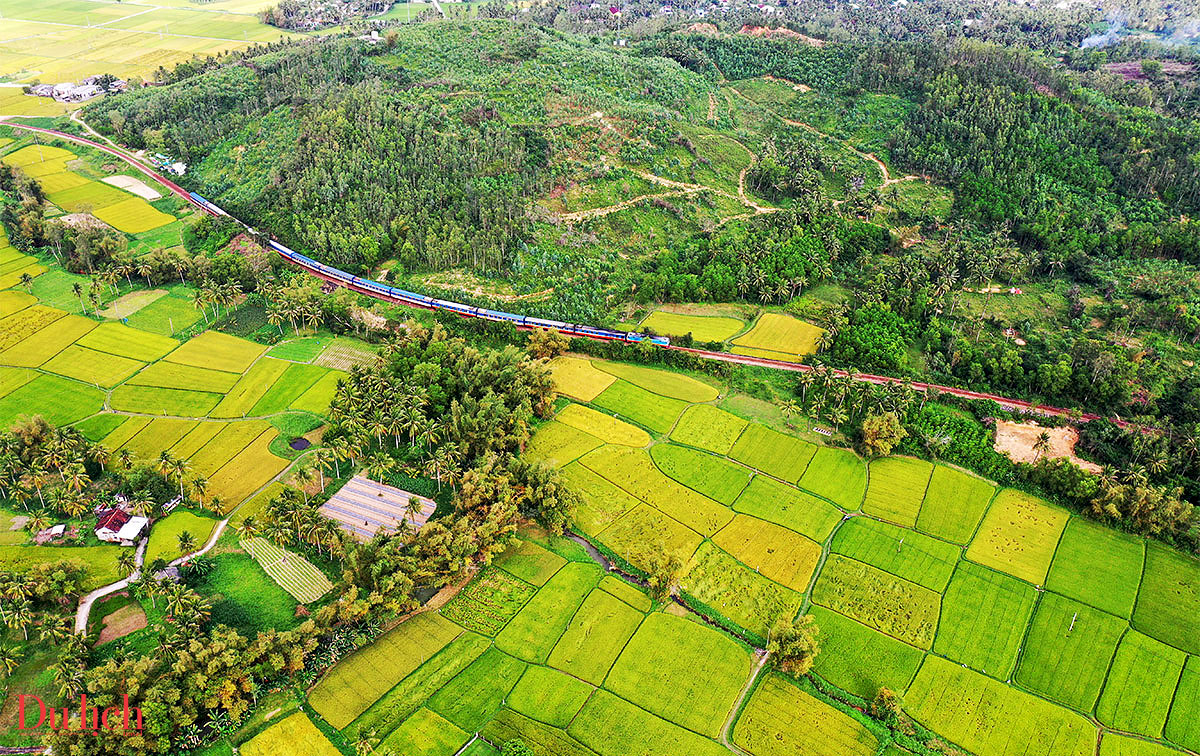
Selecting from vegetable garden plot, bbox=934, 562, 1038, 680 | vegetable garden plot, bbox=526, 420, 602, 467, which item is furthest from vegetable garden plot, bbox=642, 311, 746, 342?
vegetable garden plot, bbox=934, 562, 1038, 680

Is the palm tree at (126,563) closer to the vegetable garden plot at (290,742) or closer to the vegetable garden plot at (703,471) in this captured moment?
the vegetable garden plot at (290,742)

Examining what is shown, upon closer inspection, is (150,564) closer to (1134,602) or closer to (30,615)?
(30,615)

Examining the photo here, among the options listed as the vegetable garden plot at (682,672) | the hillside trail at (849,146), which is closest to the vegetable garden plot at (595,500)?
the vegetable garden plot at (682,672)

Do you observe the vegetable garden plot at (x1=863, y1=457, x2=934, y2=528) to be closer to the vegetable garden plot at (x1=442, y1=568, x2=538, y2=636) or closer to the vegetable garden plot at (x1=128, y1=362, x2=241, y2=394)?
the vegetable garden plot at (x1=442, y1=568, x2=538, y2=636)

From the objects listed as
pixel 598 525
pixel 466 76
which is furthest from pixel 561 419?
pixel 466 76

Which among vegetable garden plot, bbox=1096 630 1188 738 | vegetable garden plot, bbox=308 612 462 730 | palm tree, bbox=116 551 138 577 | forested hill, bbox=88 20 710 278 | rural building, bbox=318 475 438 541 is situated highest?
forested hill, bbox=88 20 710 278

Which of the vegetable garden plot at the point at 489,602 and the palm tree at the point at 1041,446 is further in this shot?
the palm tree at the point at 1041,446
